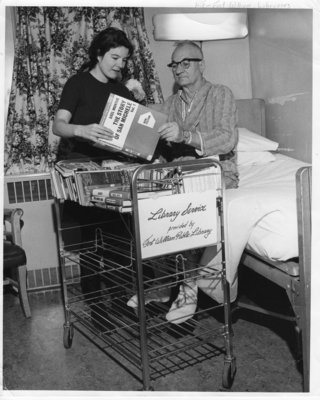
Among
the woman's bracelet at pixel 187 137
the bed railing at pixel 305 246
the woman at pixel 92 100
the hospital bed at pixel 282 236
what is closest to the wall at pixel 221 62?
the woman at pixel 92 100

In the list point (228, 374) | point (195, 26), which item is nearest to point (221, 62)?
point (195, 26)

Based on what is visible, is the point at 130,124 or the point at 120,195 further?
the point at 130,124

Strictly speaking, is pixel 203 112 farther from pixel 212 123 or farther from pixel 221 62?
pixel 221 62

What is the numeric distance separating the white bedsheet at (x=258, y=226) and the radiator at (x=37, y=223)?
4.45ft

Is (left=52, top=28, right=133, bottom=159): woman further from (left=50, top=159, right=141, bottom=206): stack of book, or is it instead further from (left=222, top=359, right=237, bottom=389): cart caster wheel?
(left=222, top=359, right=237, bottom=389): cart caster wheel

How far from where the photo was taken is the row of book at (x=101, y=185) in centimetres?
201

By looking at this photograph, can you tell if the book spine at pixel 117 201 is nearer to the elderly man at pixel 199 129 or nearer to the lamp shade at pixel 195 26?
the elderly man at pixel 199 129

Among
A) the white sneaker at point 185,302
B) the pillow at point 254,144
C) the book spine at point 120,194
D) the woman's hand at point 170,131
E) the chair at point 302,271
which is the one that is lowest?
the white sneaker at point 185,302

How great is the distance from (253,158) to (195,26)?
3.40ft

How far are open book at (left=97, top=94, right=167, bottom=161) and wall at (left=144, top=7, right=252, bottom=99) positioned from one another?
163 cm

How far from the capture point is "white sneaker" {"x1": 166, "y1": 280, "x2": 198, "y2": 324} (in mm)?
2535

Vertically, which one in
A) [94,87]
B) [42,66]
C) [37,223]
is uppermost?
[42,66]

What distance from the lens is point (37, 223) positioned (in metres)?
3.44

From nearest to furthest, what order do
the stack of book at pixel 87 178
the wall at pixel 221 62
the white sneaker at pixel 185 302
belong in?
the stack of book at pixel 87 178 → the white sneaker at pixel 185 302 → the wall at pixel 221 62
